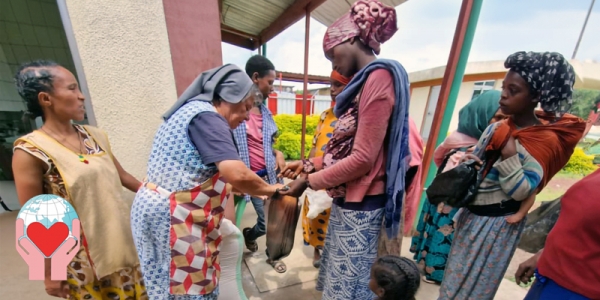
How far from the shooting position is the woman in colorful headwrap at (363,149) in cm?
114

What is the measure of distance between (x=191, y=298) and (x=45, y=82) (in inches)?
56.2

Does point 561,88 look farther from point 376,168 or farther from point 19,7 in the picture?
point 19,7

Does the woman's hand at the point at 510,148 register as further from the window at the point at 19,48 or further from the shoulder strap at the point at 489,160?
the window at the point at 19,48

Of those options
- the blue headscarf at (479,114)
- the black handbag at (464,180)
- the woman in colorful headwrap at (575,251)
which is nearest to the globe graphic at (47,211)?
the black handbag at (464,180)

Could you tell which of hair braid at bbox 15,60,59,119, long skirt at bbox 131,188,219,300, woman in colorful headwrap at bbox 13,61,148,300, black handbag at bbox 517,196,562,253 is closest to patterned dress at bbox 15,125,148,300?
woman in colorful headwrap at bbox 13,61,148,300

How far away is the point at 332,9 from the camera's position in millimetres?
4262

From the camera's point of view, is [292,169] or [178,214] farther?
[292,169]

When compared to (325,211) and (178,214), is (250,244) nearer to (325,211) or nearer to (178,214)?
(325,211)

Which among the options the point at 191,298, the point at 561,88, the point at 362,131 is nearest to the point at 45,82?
the point at 191,298

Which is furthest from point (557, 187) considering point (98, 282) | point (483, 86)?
point (98, 282)

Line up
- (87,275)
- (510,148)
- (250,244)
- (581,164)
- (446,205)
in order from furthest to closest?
(581,164) → (250,244) → (446,205) → (87,275) → (510,148)

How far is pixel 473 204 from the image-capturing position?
4.65 ft

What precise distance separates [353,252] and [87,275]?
5.44 feet
